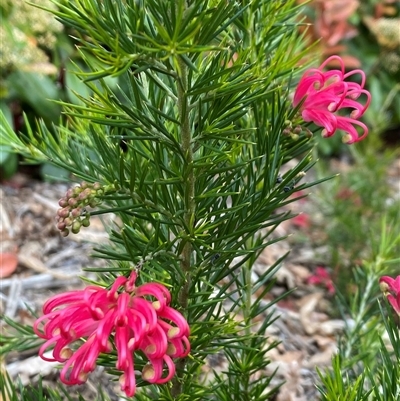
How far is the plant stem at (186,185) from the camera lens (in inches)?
18.8

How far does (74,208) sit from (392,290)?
323 millimetres

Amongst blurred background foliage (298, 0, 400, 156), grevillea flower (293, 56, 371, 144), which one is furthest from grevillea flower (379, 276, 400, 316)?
blurred background foliage (298, 0, 400, 156)

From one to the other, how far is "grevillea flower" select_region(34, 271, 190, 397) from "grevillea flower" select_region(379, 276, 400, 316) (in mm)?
214

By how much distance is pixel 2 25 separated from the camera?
1.73 metres

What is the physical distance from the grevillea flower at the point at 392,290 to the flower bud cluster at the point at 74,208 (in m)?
0.29

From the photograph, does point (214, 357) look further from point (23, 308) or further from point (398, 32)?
point (398, 32)

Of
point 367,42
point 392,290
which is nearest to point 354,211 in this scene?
point 392,290

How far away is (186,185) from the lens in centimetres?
52

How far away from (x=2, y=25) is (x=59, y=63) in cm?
33

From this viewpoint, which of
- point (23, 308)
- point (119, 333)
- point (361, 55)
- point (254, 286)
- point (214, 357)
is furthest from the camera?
point (361, 55)

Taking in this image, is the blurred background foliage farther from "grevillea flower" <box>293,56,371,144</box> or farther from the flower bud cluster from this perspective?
the flower bud cluster

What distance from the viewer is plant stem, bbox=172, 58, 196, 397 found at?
0.48m

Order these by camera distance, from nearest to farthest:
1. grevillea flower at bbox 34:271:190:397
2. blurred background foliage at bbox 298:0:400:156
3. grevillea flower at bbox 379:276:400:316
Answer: grevillea flower at bbox 34:271:190:397
grevillea flower at bbox 379:276:400:316
blurred background foliage at bbox 298:0:400:156

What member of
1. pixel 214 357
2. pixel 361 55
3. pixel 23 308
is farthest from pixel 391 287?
pixel 361 55
